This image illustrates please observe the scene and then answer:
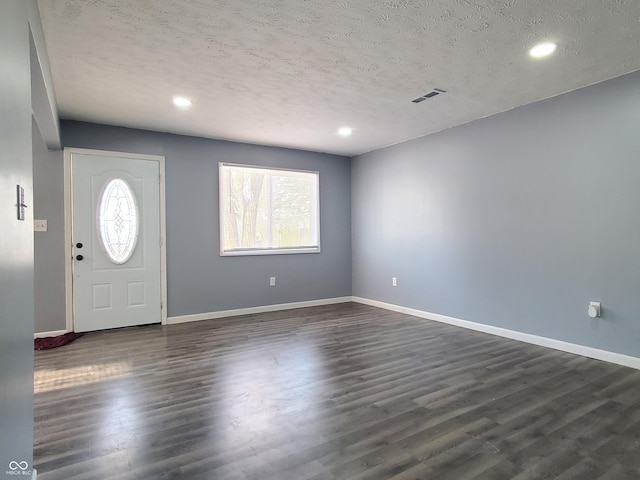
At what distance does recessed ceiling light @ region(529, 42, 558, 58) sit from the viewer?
106 inches

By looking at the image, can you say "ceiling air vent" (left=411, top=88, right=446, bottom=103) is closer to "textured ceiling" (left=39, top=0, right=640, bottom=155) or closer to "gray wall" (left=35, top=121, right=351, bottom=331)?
"textured ceiling" (left=39, top=0, right=640, bottom=155)

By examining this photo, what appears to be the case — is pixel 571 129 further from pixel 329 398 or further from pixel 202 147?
pixel 202 147

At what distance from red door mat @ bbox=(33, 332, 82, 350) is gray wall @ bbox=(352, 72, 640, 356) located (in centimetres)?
427

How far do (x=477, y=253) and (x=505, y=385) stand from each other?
197 centimetres

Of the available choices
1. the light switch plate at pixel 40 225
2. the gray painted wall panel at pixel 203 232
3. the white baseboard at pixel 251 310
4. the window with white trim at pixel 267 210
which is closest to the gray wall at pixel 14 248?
the light switch plate at pixel 40 225

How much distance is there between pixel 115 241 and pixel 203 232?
1100 mm

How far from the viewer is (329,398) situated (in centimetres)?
264

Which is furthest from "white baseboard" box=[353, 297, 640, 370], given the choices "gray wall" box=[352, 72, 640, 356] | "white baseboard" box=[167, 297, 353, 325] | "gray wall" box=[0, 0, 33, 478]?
"gray wall" box=[0, 0, 33, 478]

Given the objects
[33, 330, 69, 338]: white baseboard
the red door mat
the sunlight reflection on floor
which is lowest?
the sunlight reflection on floor

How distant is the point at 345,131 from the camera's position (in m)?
4.94

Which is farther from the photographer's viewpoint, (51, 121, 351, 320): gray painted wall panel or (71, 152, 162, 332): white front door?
(51, 121, 351, 320): gray painted wall panel

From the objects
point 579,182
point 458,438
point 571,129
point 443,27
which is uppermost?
point 443,27

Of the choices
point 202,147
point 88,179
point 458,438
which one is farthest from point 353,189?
point 458,438

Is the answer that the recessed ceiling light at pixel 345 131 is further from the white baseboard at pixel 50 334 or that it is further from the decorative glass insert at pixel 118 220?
the white baseboard at pixel 50 334
